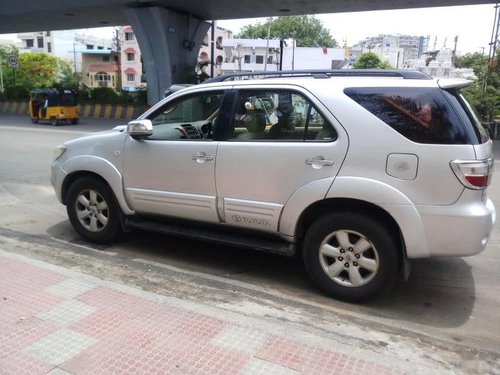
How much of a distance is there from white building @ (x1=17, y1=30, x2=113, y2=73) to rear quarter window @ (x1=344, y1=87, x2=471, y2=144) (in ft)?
269

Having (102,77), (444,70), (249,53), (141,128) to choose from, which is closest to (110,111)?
(141,128)

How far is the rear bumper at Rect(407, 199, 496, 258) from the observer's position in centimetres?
345

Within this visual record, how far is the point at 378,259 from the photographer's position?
144 inches

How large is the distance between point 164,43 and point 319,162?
2076cm

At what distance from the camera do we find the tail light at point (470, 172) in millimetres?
3396

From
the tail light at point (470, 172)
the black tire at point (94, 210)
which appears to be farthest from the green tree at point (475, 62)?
the black tire at point (94, 210)

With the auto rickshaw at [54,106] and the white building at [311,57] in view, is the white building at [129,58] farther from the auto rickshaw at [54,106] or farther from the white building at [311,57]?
the auto rickshaw at [54,106]

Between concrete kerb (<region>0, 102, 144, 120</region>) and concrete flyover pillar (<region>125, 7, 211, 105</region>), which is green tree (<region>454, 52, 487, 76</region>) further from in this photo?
concrete kerb (<region>0, 102, 144, 120</region>)

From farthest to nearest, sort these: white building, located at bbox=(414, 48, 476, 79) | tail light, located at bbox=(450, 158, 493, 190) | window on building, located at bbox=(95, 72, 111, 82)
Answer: window on building, located at bbox=(95, 72, 111, 82) < white building, located at bbox=(414, 48, 476, 79) < tail light, located at bbox=(450, 158, 493, 190)

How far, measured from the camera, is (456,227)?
11.4 ft

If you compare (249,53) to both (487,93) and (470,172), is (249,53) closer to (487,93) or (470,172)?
(487,93)

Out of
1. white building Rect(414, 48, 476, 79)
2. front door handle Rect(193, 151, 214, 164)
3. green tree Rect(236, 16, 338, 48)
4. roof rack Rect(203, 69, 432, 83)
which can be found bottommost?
front door handle Rect(193, 151, 214, 164)

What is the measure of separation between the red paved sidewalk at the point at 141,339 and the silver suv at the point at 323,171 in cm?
92

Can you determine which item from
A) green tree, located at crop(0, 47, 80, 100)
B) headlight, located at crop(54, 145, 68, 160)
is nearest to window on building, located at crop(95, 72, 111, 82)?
green tree, located at crop(0, 47, 80, 100)
